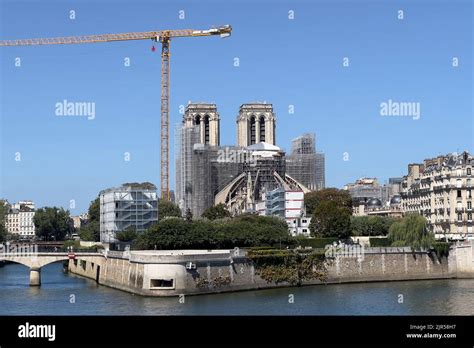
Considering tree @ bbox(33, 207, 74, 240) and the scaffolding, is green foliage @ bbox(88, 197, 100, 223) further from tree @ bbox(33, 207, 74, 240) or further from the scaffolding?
the scaffolding

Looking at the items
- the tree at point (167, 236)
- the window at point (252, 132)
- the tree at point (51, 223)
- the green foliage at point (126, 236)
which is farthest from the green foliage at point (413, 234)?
the tree at point (51, 223)

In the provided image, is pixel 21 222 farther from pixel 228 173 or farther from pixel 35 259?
pixel 35 259

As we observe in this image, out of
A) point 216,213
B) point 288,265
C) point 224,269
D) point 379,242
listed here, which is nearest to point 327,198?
point 216,213

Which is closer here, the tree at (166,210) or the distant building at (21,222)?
the tree at (166,210)

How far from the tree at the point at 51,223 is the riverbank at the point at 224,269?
2180 inches

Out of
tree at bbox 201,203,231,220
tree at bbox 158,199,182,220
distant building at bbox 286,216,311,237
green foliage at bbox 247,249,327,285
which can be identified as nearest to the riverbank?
green foliage at bbox 247,249,327,285

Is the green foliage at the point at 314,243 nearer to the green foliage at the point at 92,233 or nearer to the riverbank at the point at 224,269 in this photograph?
the riverbank at the point at 224,269

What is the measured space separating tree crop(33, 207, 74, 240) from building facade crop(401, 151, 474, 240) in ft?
199

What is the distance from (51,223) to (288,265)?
73.9 m

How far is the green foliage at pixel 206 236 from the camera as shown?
55.1 m

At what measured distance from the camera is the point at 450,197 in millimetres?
Answer: 71438

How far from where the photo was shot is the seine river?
37.3 metres

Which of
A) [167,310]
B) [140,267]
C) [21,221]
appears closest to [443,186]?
[140,267]

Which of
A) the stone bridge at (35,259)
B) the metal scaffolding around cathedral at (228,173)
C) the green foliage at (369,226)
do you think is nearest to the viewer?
the stone bridge at (35,259)
